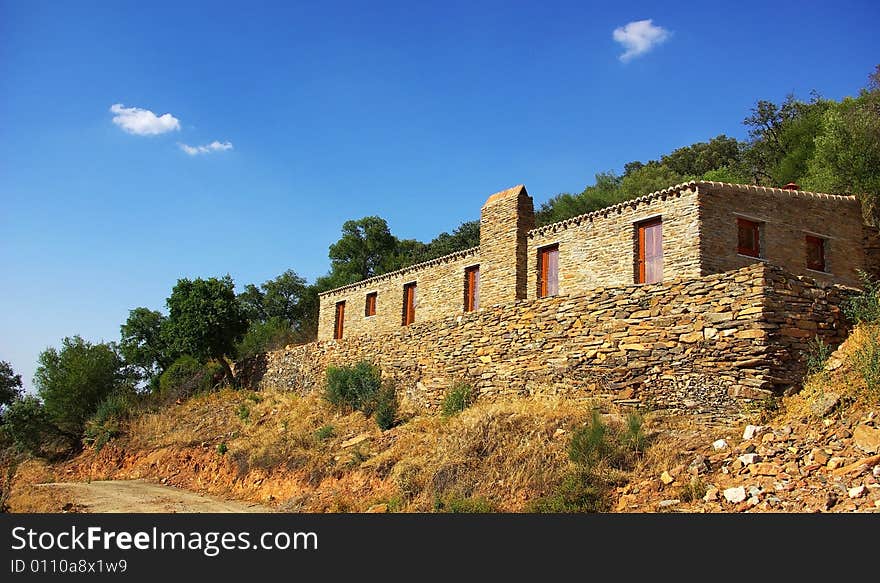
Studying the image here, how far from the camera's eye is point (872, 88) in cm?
2511

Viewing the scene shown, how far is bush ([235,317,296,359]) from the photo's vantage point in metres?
37.3

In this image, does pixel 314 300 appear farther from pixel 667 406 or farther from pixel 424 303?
pixel 667 406

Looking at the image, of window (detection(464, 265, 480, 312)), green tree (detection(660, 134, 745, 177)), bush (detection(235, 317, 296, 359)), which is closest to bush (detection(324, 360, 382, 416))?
window (detection(464, 265, 480, 312))

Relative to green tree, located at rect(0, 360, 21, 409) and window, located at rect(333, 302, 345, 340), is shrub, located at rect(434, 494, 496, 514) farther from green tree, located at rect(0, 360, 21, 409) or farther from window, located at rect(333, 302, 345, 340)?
green tree, located at rect(0, 360, 21, 409)

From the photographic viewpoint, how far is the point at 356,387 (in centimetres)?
1902

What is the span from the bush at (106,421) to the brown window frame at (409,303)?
38.4 feet

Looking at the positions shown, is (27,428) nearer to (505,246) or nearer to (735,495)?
(505,246)

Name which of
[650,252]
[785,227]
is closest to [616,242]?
[650,252]

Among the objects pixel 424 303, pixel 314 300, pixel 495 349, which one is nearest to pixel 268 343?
pixel 314 300

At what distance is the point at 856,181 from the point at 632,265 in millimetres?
7814

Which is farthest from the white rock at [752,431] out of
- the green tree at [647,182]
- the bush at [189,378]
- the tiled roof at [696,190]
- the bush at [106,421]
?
the bush at [189,378]

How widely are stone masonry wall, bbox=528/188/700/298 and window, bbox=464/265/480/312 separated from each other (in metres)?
2.42

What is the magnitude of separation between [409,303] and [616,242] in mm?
9464

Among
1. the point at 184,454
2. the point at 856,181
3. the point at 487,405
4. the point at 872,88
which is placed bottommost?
the point at 184,454
